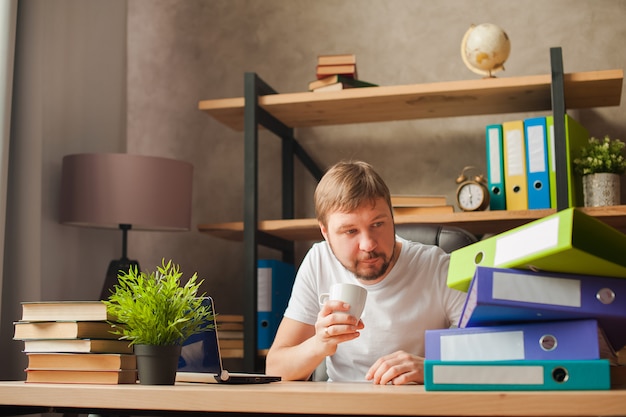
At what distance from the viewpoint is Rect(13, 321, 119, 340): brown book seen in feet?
4.27

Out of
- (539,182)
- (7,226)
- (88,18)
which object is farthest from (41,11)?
(539,182)

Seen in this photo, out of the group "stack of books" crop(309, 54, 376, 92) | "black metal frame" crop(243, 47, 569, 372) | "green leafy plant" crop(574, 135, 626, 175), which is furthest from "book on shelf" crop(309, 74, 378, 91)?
"green leafy plant" crop(574, 135, 626, 175)

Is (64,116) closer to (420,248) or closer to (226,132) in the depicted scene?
(226,132)

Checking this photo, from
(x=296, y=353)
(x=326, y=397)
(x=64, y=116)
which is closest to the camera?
(x=326, y=397)

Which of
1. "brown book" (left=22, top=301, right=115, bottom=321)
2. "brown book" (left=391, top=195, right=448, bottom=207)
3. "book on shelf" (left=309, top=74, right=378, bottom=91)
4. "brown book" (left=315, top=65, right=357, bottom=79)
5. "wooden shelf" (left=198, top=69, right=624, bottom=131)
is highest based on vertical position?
"brown book" (left=315, top=65, right=357, bottom=79)

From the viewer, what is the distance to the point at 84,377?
1286mm

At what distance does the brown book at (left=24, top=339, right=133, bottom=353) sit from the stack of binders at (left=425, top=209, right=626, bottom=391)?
59cm

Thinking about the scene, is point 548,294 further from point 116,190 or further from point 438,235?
point 116,190

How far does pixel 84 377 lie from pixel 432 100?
172cm

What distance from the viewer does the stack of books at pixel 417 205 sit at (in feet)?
8.38

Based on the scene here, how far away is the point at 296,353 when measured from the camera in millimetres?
1669

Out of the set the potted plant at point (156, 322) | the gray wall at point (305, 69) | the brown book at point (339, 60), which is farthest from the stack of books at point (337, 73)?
the potted plant at point (156, 322)

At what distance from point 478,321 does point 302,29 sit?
2.29 metres

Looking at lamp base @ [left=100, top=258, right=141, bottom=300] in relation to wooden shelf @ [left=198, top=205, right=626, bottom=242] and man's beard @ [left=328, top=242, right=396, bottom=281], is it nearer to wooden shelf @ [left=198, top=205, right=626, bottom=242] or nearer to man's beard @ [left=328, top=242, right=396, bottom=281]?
wooden shelf @ [left=198, top=205, right=626, bottom=242]
